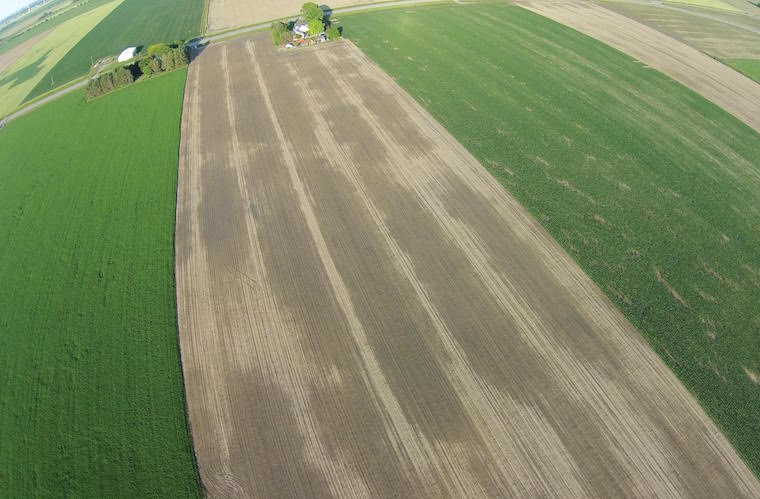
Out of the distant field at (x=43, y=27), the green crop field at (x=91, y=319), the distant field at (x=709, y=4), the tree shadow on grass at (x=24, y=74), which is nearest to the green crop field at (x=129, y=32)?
the tree shadow on grass at (x=24, y=74)

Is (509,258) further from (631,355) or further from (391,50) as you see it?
(391,50)

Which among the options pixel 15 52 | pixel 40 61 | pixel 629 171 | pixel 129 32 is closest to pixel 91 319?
pixel 629 171

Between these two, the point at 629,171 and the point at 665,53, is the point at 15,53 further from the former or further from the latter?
the point at 665,53

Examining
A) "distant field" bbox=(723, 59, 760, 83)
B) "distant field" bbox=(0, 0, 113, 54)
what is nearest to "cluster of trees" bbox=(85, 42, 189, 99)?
"distant field" bbox=(0, 0, 113, 54)

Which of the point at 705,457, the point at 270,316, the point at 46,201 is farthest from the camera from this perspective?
the point at 46,201

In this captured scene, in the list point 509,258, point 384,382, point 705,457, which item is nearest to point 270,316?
point 384,382
